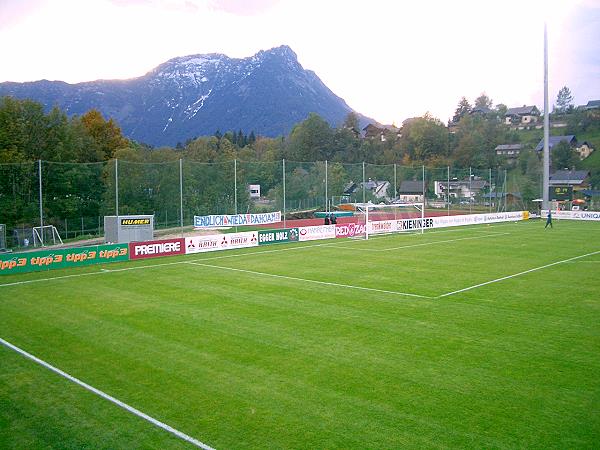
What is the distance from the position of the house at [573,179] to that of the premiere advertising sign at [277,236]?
6403 centimetres

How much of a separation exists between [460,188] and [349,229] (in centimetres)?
2666

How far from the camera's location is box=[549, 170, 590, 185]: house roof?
279ft

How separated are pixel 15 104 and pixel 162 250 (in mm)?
23254

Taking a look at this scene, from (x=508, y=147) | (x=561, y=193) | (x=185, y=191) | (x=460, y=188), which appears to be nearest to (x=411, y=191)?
(x=460, y=188)

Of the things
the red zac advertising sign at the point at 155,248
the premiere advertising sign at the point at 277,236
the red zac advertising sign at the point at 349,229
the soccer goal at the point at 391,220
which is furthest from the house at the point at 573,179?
the red zac advertising sign at the point at 155,248

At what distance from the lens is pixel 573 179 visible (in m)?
85.6

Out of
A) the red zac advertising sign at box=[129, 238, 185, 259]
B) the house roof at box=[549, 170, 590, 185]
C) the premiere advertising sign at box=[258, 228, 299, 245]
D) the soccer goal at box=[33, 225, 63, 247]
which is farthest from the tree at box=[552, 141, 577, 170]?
the soccer goal at box=[33, 225, 63, 247]

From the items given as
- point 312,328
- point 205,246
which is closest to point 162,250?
point 205,246

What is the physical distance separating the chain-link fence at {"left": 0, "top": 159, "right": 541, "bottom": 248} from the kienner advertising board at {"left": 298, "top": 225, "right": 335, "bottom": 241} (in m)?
5.08

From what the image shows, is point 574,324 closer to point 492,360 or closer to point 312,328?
point 492,360

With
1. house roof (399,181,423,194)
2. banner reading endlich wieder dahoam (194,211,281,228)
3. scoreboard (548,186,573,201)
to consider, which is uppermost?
house roof (399,181,423,194)

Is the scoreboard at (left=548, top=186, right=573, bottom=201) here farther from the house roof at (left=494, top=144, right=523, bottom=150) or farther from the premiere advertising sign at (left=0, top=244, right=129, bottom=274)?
the premiere advertising sign at (left=0, top=244, right=129, bottom=274)

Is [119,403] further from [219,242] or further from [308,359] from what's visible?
[219,242]

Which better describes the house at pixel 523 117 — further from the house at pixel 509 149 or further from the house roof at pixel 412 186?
the house roof at pixel 412 186
